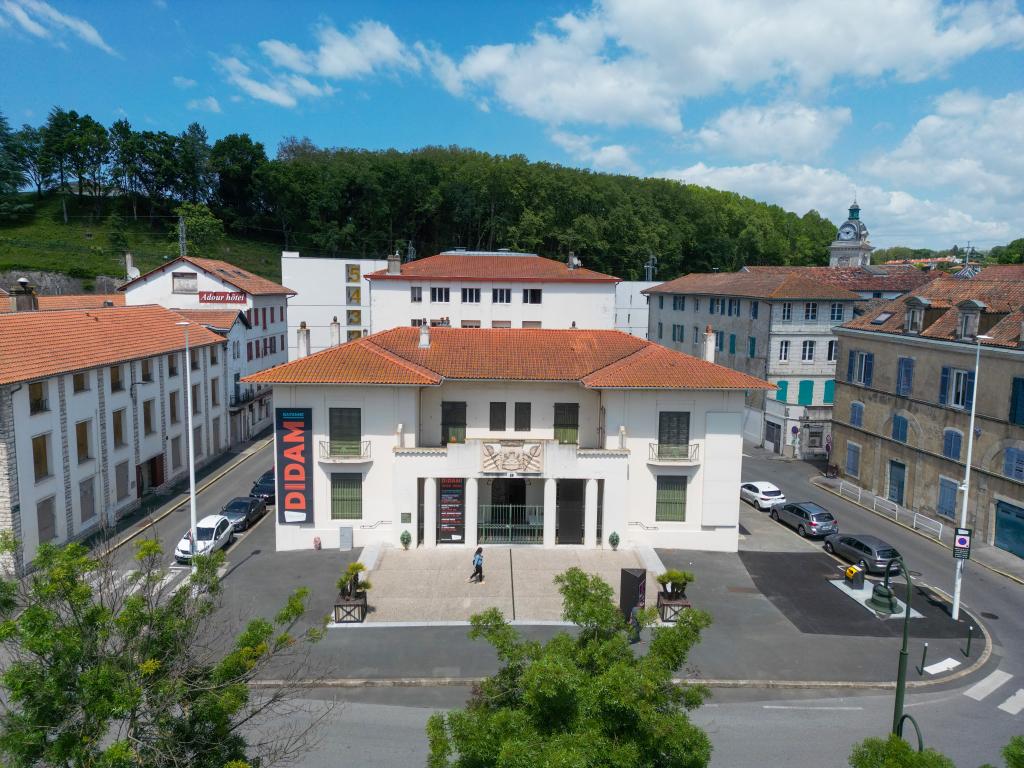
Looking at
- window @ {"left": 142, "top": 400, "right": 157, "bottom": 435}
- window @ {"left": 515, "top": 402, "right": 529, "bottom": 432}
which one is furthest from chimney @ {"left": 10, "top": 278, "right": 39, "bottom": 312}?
window @ {"left": 515, "top": 402, "right": 529, "bottom": 432}

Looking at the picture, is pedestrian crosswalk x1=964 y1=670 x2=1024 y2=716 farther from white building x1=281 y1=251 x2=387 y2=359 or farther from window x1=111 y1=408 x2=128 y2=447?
white building x1=281 y1=251 x2=387 y2=359

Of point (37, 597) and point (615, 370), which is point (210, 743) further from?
point (615, 370)

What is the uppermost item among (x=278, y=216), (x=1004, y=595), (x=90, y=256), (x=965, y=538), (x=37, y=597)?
(x=278, y=216)

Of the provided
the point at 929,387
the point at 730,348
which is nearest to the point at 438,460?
the point at 929,387

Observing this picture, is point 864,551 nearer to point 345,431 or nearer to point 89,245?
point 345,431

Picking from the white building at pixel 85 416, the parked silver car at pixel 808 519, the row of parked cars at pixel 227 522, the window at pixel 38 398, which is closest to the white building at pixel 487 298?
the white building at pixel 85 416

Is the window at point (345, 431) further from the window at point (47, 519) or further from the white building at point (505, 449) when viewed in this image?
the window at point (47, 519)
